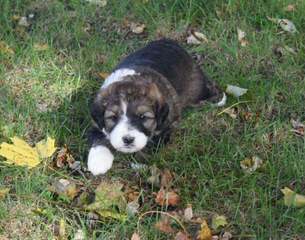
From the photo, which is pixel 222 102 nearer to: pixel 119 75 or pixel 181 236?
pixel 119 75

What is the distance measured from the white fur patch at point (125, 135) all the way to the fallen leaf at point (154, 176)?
0.68ft

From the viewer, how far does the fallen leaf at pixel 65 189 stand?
384 centimetres

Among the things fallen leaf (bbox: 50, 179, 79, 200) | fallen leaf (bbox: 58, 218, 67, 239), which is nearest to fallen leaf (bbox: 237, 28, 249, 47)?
fallen leaf (bbox: 50, 179, 79, 200)

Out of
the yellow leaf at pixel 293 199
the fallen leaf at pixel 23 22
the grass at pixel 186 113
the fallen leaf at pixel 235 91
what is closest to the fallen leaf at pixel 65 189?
the grass at pixel 186 113

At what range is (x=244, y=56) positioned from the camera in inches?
Result: 205

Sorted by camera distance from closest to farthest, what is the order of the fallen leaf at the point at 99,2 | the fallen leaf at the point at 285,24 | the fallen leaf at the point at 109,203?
the fallen leaf at the point at 109,203, the fallen leaf at the point at 285,24, the fallen leaf at the point at 99,2

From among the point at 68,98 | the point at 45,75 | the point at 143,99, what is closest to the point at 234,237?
the point at 143,99

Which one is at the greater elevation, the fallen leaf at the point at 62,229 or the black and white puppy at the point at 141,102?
the black and white puppy at the point at 141,102

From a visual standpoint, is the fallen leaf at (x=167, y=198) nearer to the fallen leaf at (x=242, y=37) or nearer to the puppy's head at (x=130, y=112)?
the puppy's head at (x=130, y=112)

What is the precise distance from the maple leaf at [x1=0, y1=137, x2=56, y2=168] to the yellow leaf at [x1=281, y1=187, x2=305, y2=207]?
1577 millimetres

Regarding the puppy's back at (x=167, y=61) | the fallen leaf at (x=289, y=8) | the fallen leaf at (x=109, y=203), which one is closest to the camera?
the fallen leaf at (x=109, y=203)

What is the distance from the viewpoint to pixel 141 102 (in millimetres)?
3916

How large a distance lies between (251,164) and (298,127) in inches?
24.4

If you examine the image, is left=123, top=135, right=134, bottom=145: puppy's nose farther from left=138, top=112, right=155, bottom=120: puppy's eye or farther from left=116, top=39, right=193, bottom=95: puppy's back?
left=116, top=39, right=193, bottom=95: puppy's back
